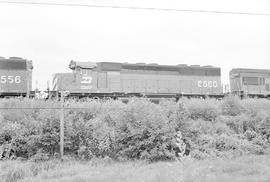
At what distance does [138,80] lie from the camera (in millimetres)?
21859

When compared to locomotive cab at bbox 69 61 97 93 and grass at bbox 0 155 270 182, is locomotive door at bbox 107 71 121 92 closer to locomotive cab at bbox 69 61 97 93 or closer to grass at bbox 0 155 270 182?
locomotive cab at bbox 69 61 97 93

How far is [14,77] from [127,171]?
15.0 m

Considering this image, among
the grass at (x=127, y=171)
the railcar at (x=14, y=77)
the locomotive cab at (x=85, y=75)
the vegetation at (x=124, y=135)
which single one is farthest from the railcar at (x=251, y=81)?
the grass at (x=127, y=171)

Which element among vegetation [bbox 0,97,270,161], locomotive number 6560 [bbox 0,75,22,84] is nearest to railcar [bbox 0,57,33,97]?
locomotive number 6560 [bbox 0,75,22,84]

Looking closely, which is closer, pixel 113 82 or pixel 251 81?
pixel 113 82

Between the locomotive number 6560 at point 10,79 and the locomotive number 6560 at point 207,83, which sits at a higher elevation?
the locomotive number 6560 at point 10,79

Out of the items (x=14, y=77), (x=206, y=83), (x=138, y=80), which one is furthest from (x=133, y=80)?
(x=14, y=77)

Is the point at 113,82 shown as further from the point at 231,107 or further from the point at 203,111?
the point at 231,107

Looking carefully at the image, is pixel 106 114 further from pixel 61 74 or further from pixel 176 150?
pixel 61 74

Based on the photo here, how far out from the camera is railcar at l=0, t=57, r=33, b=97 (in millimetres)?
19534

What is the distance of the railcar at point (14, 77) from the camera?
19.5 metres

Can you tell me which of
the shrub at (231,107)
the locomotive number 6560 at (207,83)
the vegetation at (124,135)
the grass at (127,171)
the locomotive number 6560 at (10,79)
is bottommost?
the grass at (127,171)

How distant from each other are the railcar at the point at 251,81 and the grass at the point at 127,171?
1723 centimetres

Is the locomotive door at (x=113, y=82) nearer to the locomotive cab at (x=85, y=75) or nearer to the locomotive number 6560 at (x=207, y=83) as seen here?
the locomotive cab at (x=85, y=75)
